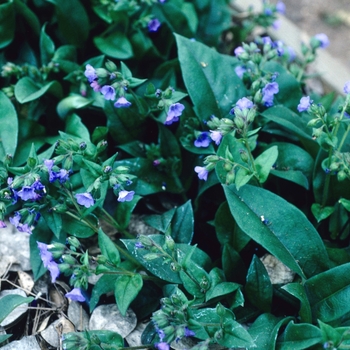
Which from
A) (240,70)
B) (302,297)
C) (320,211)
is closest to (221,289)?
(302,297)

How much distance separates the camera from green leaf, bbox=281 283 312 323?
5.64 feet

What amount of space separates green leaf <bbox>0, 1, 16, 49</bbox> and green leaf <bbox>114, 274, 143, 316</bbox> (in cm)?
132

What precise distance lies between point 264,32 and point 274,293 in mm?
1903

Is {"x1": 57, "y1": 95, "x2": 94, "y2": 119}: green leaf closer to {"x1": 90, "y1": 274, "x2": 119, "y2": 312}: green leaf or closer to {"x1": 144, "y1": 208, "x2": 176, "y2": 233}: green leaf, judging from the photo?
{"x1": 144, "y1": 208, "x2": 176, "y2": 233}: green leaf

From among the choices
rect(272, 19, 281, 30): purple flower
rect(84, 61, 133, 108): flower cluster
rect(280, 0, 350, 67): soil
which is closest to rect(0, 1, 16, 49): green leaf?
rect(84, 61, 133, 108): flower cluster

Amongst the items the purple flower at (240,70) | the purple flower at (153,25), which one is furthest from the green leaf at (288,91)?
the purple flower at (153,25)

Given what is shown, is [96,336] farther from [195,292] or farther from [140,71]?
[140,71]

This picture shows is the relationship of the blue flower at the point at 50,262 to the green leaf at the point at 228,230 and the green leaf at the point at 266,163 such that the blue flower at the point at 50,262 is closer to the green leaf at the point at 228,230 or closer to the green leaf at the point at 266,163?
the green leaf at the point at 228,230

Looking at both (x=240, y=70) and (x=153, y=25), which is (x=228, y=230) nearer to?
(x=240, y=70)

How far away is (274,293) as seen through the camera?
195 centimetres

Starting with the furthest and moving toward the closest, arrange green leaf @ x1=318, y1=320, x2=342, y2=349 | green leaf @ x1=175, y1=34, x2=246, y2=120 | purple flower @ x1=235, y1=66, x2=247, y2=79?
purple flower @ x1=235, y1=66, x2=247, y2=79 < green leaf @ x1=175, y1=34, x2=246, y2=120 < green leaf @ x1=318, y1=320, x2=342, y2=349

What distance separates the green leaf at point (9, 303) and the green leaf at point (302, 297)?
0.87 meters

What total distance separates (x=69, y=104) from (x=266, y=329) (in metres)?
1.26

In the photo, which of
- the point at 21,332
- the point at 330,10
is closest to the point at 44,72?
the point at 21,332
